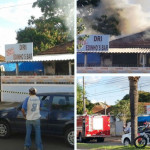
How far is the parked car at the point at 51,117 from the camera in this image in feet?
9.33

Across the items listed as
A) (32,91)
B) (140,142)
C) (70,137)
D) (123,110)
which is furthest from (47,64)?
(140,142)

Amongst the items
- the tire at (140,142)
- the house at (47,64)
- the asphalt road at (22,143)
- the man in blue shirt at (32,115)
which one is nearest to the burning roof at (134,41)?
the house at (47,64)

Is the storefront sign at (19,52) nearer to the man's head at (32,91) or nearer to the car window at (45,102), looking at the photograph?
the man's head at (32,91)

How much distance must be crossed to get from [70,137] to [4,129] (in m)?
0.73

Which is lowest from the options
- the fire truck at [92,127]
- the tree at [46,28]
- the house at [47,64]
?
the fire truck at [92,127]

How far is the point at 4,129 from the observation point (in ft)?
10.2

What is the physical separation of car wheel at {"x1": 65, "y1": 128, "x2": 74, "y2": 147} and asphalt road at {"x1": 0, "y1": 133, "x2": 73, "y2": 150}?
0.18ft

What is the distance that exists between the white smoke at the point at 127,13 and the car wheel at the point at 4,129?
4.25 ft

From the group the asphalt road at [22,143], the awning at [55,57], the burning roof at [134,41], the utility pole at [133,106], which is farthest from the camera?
the asphalt road at [22,143]

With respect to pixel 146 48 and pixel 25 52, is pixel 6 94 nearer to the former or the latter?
pixel 25 52

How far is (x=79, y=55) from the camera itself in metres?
2.69

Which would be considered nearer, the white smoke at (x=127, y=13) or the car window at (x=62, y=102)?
the white smoke at (x=127, y=13)

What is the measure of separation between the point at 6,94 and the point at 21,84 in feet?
0.61

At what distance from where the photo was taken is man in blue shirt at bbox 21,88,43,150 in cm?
295
